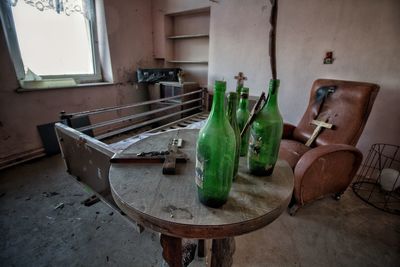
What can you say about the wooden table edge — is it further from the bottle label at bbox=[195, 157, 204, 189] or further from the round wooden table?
the bottle label at bbox=[195, 157, 204, 189]

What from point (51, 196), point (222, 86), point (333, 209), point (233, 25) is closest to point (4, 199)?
point (51, 196)

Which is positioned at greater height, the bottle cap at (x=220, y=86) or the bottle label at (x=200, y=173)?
the bottle cap at (x=220, y=86)

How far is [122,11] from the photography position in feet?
9.67

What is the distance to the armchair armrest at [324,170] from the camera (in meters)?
1.34

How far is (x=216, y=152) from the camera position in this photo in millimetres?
487

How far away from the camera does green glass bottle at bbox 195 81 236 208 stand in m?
0.48

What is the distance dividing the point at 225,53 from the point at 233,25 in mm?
362

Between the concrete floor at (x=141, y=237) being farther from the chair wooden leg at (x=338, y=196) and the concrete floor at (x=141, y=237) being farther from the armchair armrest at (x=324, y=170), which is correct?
the armchair armrest at (x=324, y=170)

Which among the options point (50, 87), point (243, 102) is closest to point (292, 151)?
point (243, 102)

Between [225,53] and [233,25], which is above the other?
[233,25]

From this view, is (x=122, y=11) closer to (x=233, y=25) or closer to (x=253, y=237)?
(x=233, y=25)

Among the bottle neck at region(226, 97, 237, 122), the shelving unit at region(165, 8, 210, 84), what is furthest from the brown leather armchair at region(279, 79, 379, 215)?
the shelving unit at region(165, 8, 210, 84)

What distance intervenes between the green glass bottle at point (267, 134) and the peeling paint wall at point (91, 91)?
2.71 m

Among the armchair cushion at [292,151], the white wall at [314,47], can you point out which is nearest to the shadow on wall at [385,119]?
the white wall at [314,47]
